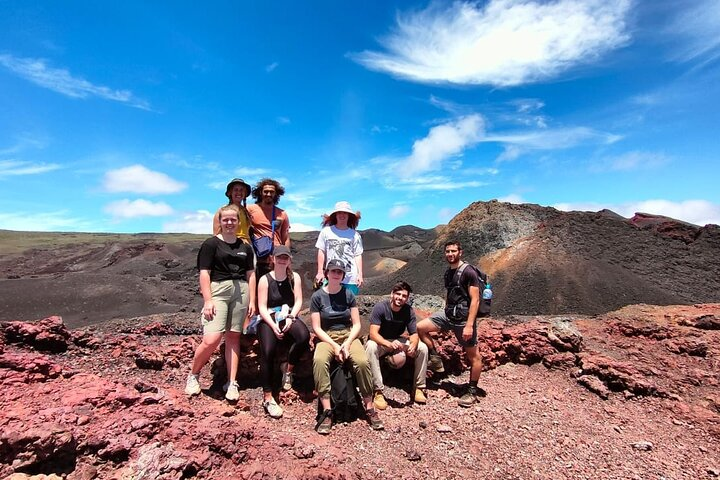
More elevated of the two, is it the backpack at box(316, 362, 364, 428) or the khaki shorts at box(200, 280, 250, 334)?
the khaki shorts at box(200, 280, 250, 334)

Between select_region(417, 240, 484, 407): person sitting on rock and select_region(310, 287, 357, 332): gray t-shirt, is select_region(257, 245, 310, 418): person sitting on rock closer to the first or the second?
select_region(310, 287, 357, 332): gray t-shirt

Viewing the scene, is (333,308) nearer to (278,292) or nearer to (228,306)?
(278,292)

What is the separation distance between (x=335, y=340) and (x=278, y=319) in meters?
0.68

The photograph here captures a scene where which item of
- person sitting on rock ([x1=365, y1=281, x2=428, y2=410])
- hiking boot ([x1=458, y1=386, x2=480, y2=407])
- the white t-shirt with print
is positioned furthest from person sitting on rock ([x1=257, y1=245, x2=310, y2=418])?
hiking boot ([x1=458, y1=386, x2=480, y2=407])

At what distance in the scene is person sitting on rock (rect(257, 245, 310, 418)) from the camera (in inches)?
171

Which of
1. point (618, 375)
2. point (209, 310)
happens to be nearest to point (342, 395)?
point (209, 310)

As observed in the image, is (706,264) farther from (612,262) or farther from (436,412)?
(436,412)

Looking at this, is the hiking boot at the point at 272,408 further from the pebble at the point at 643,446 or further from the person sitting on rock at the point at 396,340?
the pebble at the point at 643,446

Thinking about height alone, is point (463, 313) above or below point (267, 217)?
below

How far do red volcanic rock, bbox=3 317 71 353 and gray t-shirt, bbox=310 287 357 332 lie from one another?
10.1 ft

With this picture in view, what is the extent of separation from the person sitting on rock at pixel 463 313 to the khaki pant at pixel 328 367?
122 cm

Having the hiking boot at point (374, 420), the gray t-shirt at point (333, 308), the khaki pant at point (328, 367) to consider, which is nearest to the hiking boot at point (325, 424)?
the khaki pant at point (328, 367)

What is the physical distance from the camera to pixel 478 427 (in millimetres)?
4488

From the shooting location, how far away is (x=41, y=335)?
464cm
